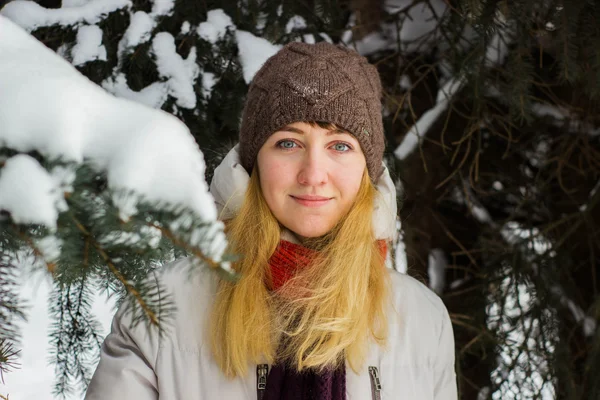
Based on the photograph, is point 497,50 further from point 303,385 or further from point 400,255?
point 303,385

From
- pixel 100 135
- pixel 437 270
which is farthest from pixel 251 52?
pixel 100 135

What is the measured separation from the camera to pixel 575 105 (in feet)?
9.83

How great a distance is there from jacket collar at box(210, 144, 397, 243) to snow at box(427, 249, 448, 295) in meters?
1.15

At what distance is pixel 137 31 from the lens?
2.17 metres

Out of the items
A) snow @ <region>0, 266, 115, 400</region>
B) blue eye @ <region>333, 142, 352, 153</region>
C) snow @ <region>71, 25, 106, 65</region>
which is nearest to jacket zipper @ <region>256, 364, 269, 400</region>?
blue eye @ <region>333, 142, 352, 153</region>

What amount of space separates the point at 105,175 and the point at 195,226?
0.11 m

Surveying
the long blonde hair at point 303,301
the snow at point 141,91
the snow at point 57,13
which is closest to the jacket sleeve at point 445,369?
the long blonde hair at point 303,301

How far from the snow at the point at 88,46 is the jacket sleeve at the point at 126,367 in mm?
787

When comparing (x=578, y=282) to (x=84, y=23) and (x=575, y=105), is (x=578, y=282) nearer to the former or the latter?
(x=575, y=105)

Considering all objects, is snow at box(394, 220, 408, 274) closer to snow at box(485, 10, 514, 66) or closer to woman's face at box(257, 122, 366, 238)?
snow at box(485, 10, 514, 66)

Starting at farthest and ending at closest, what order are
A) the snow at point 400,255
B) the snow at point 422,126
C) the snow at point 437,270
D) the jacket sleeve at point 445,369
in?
the snow at point 437,270, the snow at point 422,126, the snow at point 400,255, the jacket sleeve at point 445,369

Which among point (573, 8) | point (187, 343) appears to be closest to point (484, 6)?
point (573, 8)

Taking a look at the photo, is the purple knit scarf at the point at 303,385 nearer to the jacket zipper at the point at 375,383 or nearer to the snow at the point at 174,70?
the jacket zipper at the point at 375,383

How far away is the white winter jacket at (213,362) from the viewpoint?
1.75 meters
